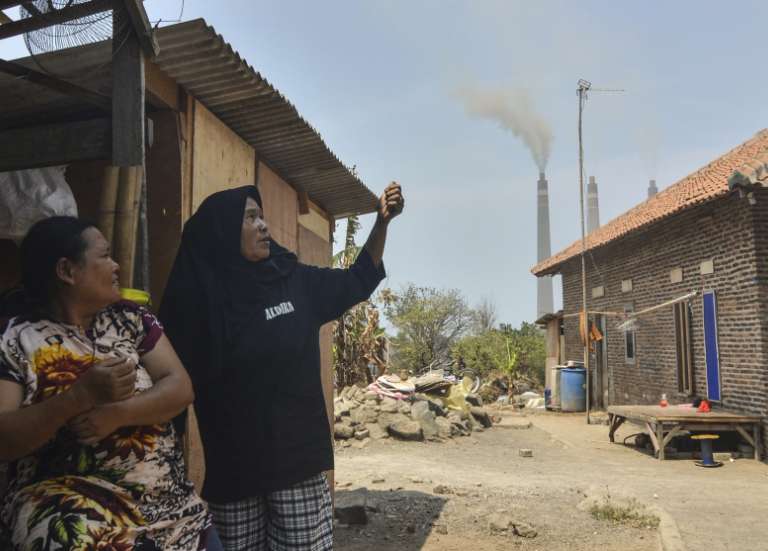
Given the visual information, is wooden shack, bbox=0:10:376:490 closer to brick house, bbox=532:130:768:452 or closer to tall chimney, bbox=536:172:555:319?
brick house, bbox=532:130:768:452

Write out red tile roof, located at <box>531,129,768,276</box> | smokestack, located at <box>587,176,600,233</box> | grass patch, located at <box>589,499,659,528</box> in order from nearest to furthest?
grass patch, located at <box>589,499,659,528</box> < red tile roof, located at <box>531,129,768,276</box> < smokestack, located at <box>587,176,600,233</box>

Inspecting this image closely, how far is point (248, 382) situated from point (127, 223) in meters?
0.76

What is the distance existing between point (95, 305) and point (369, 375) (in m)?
15.5

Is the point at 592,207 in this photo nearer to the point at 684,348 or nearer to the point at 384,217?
the point at 684,348

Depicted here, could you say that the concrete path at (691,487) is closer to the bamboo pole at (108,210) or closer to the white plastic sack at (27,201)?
the bamboo pole at (108,210)

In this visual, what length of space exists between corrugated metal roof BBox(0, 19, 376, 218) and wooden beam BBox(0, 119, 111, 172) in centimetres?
62

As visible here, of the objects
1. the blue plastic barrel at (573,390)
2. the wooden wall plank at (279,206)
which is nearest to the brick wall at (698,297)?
the blue plastic barrel at (573,390)

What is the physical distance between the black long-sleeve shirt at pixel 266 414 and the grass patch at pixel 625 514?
490 centimetres

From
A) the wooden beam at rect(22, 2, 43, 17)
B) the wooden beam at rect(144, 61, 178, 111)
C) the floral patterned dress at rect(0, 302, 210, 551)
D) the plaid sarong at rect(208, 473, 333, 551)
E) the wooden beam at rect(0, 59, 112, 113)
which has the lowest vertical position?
the plaid sarong at rect(208, 473, 333, 551)

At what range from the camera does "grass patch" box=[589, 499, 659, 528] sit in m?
6.07

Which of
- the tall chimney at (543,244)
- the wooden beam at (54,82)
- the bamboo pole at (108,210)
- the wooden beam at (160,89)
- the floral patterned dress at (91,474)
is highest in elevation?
the tall chimney at (543,244)

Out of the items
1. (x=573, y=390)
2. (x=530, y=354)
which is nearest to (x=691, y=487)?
(x=573, y=390)

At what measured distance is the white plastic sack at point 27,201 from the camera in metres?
2.95

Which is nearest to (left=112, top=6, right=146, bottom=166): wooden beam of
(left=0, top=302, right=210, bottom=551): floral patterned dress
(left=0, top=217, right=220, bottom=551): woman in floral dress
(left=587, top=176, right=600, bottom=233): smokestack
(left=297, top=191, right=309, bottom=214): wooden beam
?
(left=0, top=217, right=220, bottom=551): woman in floral dress
